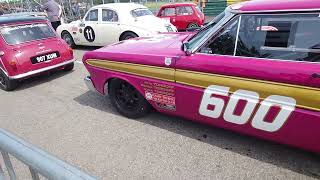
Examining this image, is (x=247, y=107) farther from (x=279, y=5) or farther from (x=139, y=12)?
(x=139, y=12)

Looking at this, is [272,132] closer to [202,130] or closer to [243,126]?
[243,126]

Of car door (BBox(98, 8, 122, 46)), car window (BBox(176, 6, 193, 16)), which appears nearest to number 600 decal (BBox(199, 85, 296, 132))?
car door (BBox(98, 8, 122, 46))

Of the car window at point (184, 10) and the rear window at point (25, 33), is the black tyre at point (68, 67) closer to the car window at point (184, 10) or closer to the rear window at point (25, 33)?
the rear window at point (25, 33)

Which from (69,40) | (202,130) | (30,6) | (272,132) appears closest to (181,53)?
(202,130)

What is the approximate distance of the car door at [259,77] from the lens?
2824mm

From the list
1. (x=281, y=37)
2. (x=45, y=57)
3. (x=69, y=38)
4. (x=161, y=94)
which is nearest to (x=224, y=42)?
(x=281, y=37)

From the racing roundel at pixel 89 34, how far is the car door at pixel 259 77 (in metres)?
6.75

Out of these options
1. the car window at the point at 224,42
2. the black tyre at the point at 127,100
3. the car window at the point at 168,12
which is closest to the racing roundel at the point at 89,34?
the car window at the point at 168,12

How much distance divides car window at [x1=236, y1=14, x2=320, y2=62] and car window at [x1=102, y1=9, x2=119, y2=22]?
654 cm

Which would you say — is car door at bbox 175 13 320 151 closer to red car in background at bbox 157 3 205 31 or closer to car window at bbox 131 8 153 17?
car window at bbox 131 8 153 17

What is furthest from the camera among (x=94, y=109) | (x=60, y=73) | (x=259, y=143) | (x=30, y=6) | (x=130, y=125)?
(x=30, y=6)

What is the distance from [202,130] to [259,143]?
0.75m

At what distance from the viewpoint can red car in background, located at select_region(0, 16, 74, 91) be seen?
641cm

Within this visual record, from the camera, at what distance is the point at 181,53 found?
369 centimetres
